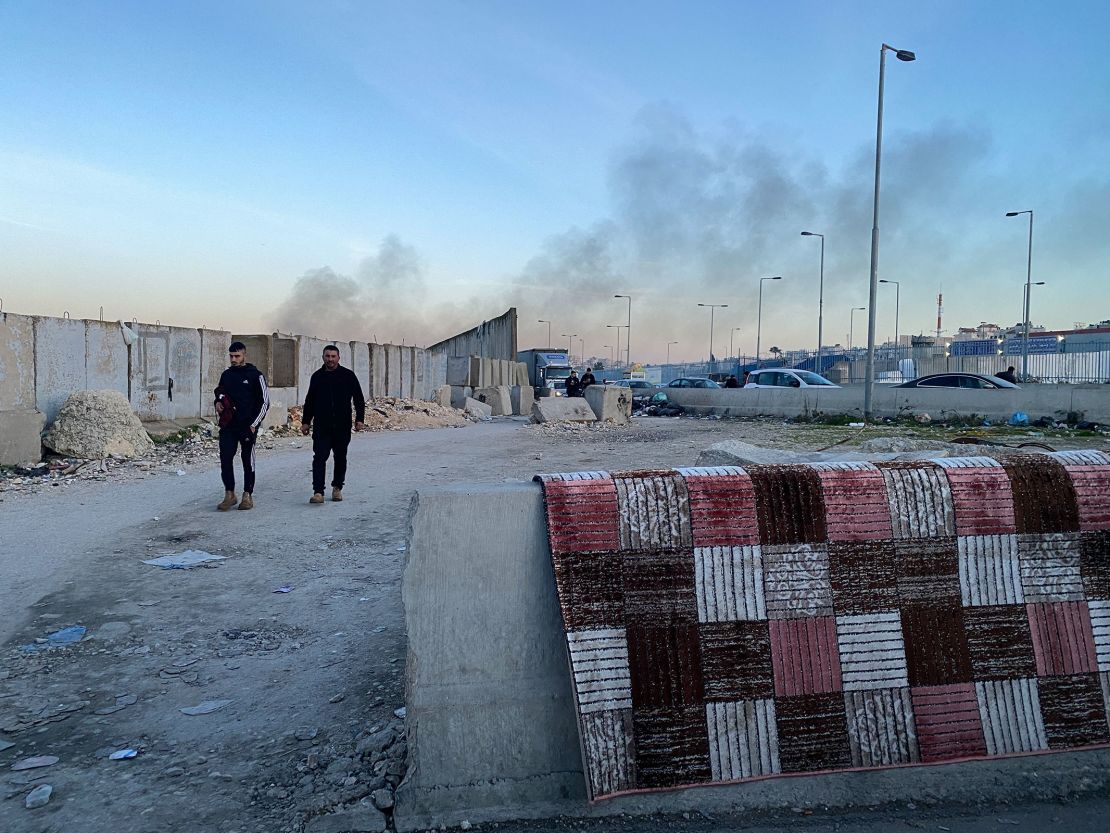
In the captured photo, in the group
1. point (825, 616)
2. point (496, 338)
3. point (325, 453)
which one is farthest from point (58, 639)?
point (496, 338)

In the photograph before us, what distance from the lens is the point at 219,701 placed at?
3.64m

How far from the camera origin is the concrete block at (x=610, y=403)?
24562 millimetres

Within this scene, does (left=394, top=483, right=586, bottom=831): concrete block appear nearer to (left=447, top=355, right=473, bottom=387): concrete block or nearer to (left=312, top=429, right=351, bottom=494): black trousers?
(left=312, top=429, right=351, bottom=494): black trousers

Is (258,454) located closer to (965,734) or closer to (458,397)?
(965,734)

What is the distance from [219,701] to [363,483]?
7.02 m

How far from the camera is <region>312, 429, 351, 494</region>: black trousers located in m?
8.88

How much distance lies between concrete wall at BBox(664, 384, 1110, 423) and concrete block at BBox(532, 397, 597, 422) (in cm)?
607

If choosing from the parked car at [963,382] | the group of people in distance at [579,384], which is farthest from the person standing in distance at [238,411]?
the group of people in distance at [579,384]

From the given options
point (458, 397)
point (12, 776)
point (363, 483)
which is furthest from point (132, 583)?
point (458, 397)

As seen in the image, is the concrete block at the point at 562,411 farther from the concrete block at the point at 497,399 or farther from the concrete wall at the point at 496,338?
the concrete wall at the point at 496,338

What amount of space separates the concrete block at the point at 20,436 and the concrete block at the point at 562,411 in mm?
13698

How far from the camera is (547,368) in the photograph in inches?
2020

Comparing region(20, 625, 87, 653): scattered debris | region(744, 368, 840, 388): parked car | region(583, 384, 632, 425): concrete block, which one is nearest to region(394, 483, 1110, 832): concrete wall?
region(20, 625, 87, 653): scattered debris

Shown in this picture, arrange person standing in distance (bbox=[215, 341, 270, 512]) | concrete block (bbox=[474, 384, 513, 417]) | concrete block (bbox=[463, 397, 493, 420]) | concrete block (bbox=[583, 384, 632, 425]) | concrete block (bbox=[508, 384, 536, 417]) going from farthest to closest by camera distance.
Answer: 1. concrete block (bbox=[508, 384, 536, 417])
2. concrete block (bbox=[474, 384, 513, 417])
3. concrete block (bbox=[463, 397, 493, 420])
4. concrete block (bbox=[583, 384, 632, 425])
5. person standing in distance (bbox=[215, 341, 270, 512])
